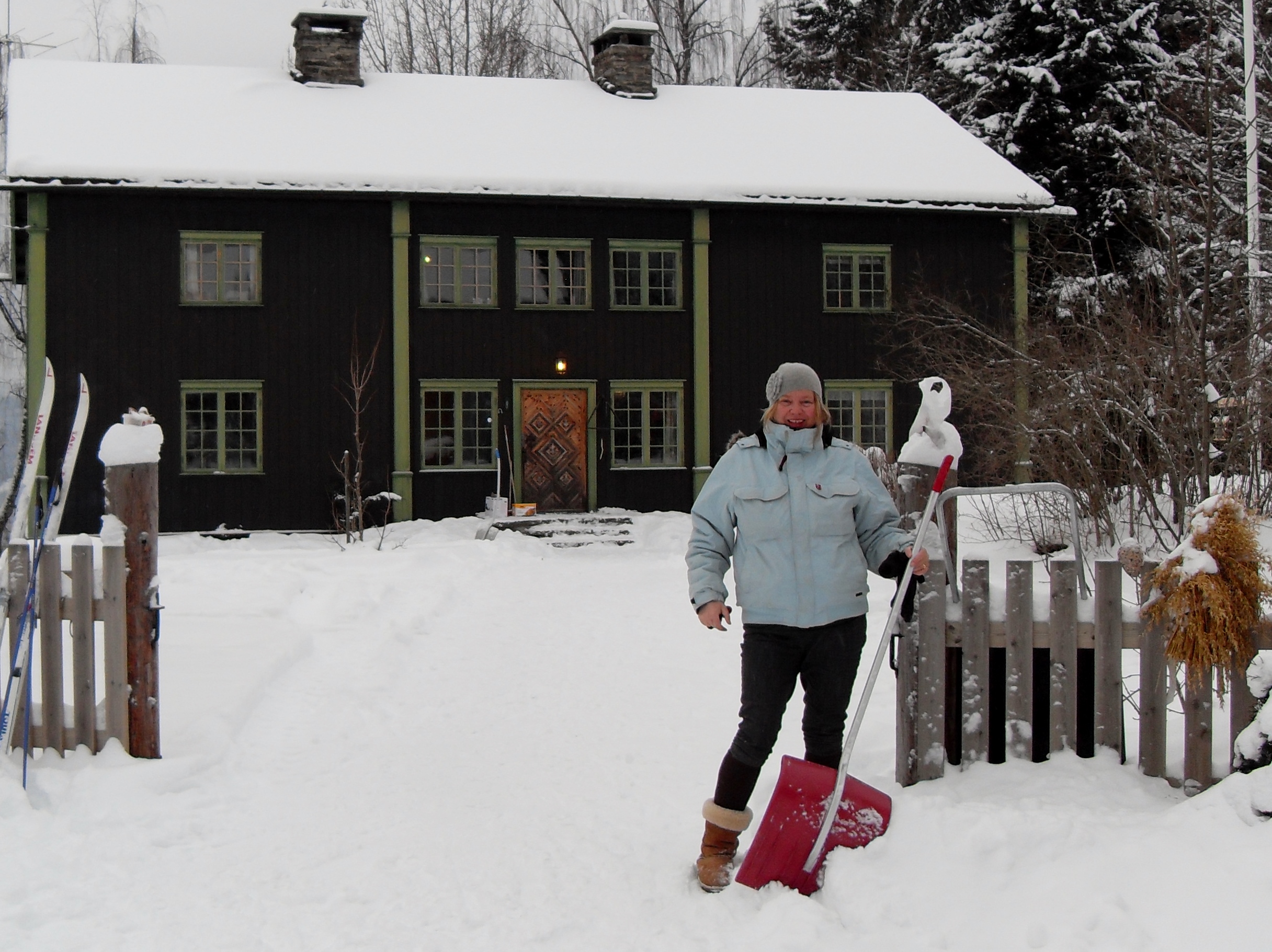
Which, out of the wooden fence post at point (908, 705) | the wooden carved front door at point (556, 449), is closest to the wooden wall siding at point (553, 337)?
the wooden carved front door at point (556, 449)

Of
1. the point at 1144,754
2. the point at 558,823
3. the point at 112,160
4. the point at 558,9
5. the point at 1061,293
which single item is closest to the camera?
the point at 1144,754

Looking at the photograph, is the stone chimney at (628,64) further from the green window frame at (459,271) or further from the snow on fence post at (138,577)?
the snow on fence post at (138,577)

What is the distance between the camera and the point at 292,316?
17.1 m

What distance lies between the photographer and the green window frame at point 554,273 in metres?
17.9

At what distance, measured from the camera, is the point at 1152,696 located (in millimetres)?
4309

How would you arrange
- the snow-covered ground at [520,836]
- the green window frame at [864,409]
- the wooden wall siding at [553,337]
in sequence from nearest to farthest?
1. the snow-covered ground at [520,836]
2. the wooden wall siding at [553,337]
3. the green window frame at [864,409]

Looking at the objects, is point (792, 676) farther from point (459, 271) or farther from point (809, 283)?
point (809, 283)

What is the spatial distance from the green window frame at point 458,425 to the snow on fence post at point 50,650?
12.4m

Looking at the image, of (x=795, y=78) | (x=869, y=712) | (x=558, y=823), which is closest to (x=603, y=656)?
(x=869, y=712)

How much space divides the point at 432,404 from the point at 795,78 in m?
18.2

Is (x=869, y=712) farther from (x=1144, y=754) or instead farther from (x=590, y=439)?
(x=590, y=439)

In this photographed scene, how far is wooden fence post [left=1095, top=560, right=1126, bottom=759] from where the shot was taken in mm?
4352

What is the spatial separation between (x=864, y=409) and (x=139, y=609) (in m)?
14.6

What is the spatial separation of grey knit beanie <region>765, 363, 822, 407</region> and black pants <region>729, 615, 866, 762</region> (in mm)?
801
